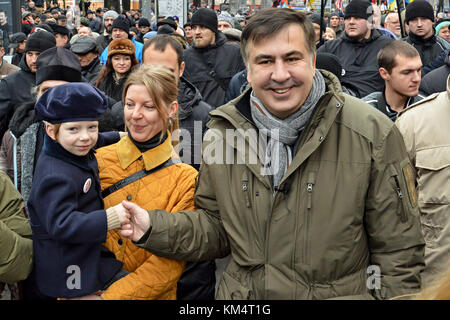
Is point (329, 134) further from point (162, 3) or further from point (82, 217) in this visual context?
point (162, 3)

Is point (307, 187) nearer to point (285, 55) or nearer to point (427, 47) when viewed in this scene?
point (285, 55)

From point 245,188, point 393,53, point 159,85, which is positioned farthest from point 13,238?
point 393,53

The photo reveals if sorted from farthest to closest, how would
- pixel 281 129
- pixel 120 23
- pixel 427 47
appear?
1. pixel 120 23
2. pixel 427 47
3. pixel 281 129

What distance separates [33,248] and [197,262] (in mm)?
793

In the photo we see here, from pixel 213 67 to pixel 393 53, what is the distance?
2410 mm

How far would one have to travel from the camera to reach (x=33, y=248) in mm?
2648

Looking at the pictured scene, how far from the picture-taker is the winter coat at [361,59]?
5809 millimetres

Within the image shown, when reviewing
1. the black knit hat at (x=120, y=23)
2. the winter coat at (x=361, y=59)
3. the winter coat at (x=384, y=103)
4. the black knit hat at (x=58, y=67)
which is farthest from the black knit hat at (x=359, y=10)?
the black knit hat at (x=120, y=23)

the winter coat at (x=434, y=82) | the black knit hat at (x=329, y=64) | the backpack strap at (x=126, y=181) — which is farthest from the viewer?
the winter coat at (x=434, y=82)

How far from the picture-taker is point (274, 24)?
224 centimetres

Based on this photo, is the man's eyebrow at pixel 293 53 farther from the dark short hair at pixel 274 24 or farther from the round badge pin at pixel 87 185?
the round badge pin at pixel 87 185

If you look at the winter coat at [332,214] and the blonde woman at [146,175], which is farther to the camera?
the blonde woman at [146,175]

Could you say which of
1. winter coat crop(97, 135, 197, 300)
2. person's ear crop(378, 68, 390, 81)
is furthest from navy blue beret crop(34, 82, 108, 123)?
person's ear crop(378, 68, 390, 81)

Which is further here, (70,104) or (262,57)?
(70,104)
